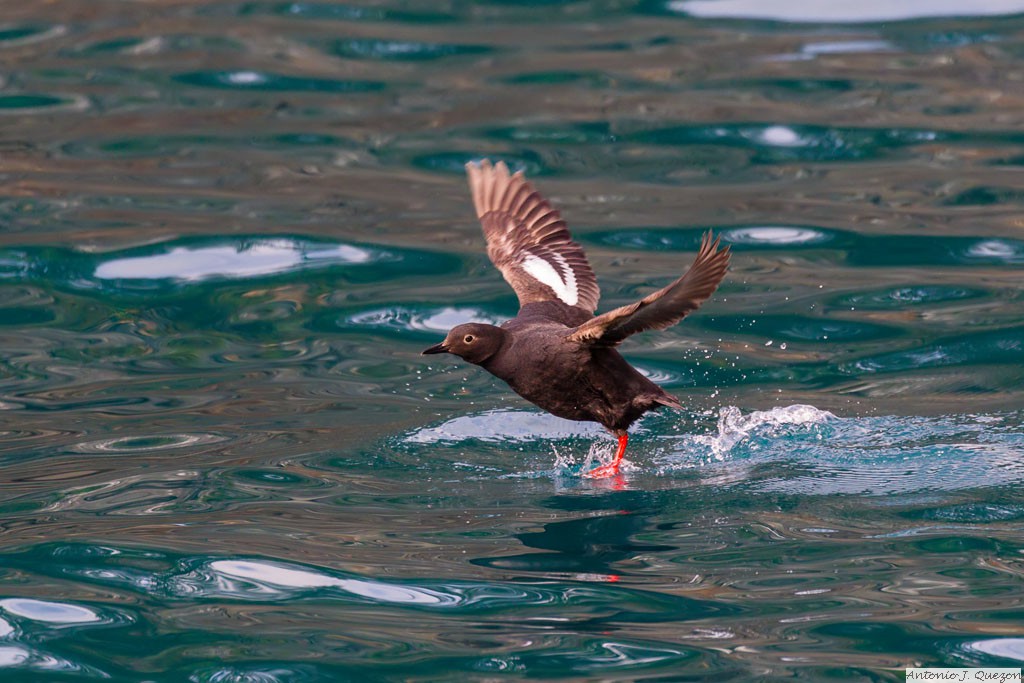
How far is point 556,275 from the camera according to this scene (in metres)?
8.38

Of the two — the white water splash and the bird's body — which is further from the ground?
the bird's body

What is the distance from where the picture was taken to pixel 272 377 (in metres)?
9.25

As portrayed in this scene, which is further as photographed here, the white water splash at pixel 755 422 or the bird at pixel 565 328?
the white water splash at pixel 755 422

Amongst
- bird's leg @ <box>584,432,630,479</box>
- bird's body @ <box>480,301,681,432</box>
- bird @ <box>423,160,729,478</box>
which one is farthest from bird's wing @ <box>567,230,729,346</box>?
bird's leg @ <box>584,432,630,479</box>

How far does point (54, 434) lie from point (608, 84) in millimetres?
7121

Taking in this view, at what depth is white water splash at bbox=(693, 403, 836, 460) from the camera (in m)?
7.87

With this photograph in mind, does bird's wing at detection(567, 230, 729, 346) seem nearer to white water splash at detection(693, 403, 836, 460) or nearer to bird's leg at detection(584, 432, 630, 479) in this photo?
bird's leg at detection(584, 432, 630, 479)

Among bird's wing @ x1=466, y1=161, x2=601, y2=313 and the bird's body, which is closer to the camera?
the bird's body

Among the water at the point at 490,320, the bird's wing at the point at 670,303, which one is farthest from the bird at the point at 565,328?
the water at the point at 490,320

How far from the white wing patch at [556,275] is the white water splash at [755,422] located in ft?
3.39

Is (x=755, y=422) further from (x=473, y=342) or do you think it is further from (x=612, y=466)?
(x=473, y=342)

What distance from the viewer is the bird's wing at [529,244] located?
8.25m

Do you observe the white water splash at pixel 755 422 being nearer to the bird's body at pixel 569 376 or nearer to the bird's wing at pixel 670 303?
the bird's body at pixel 569 376

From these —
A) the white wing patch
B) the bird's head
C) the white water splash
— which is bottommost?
the white water splash
